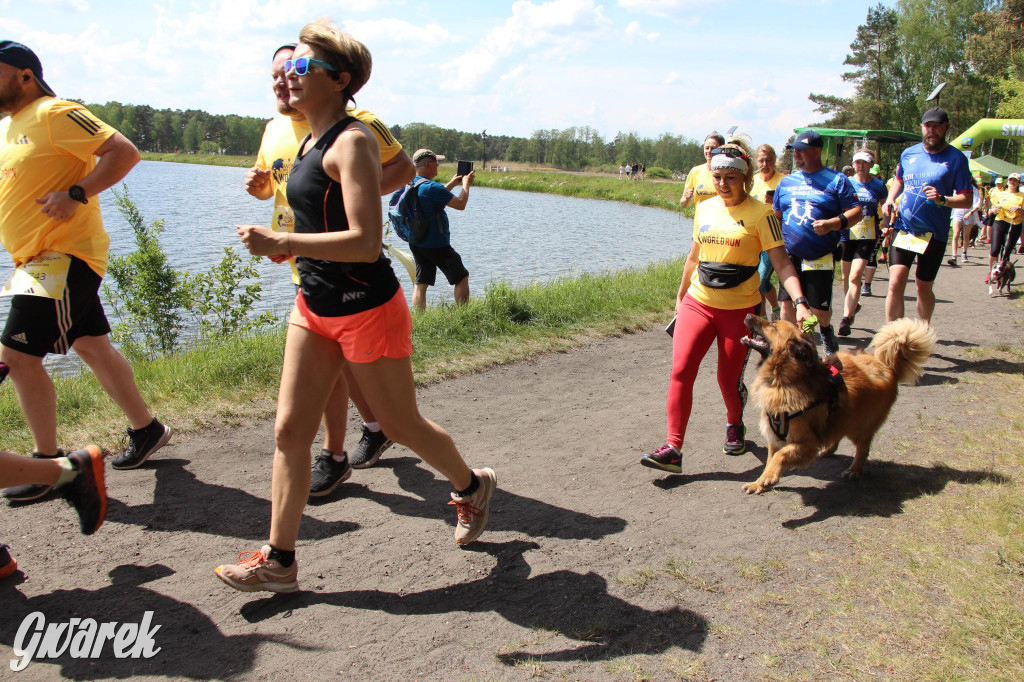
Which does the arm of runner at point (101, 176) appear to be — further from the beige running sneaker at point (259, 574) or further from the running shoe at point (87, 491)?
the beige running sneaker at point (259, 574)

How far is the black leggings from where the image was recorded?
1304 centimetres

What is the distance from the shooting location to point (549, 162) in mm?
120125

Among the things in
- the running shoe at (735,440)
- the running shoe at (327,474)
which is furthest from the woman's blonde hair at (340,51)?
the running shoe at (735,440)

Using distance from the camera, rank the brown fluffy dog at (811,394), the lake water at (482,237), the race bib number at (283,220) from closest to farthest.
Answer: the race bib number at (283,220) → the brown fluffy dog at (811,394) → the lake water at (482,237)

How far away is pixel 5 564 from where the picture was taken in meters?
3.19

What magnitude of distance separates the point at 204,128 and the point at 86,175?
418ft

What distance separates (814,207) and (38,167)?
243 inches

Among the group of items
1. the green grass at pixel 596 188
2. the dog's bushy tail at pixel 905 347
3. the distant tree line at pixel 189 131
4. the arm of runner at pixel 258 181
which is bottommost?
the dog's bushy tail at pixel 905 347

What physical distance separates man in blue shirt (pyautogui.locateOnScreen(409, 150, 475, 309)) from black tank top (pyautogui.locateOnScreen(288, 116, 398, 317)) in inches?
188

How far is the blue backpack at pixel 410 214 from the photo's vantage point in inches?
312

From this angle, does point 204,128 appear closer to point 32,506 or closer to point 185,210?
point 185,210

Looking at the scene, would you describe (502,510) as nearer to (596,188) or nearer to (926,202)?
(926,202)

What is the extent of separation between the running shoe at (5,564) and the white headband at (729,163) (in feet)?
14.1

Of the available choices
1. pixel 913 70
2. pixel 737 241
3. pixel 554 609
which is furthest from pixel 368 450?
pixel 913 70
